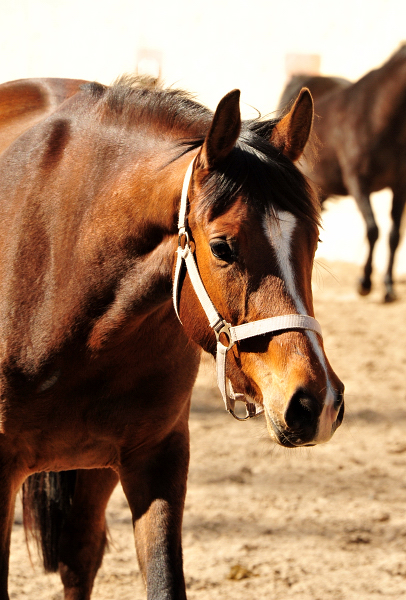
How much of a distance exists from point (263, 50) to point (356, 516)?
26.5 ft

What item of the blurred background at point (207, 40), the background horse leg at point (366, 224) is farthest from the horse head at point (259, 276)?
the blurred background at point (207, 40)

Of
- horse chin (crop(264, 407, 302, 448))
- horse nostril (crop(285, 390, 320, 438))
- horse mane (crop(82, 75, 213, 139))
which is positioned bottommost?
horse chin (crop(264, 407, 302, 448))

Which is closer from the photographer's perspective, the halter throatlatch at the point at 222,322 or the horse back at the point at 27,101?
the halter throatlatch at the point at 222,322

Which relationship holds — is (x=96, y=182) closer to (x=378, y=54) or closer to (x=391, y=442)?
(x=391, y=442)

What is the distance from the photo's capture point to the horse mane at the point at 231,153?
1.64 m

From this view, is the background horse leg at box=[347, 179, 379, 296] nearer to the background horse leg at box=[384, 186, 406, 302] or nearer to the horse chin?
the background horse leg at box=[384, 186, 406, 302]

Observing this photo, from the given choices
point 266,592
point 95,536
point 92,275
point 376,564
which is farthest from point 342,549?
point 92,275

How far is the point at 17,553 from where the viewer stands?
9.71ft

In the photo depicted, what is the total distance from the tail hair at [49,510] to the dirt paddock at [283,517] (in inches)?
7.5

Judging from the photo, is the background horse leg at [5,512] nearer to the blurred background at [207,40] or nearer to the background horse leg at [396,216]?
the background horse leg at [396,216]

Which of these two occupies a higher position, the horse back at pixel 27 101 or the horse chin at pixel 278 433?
the horse back at pixel 27 101

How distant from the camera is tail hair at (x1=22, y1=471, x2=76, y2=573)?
2.58m

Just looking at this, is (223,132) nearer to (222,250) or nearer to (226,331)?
(222,250)

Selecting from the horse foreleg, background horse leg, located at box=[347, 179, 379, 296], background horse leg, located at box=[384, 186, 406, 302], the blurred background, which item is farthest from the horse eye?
the blurred background
